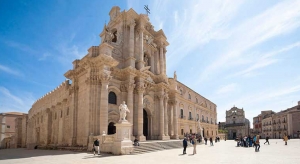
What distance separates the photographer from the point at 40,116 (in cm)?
3350

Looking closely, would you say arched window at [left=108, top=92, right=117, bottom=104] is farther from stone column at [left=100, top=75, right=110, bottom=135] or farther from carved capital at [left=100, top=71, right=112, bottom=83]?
carved capital at [left=100, top=71, right=112, bottom=83]

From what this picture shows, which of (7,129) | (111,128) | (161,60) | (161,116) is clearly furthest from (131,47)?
(7,129)

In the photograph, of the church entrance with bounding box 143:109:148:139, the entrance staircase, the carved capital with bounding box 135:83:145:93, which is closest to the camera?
the entrance staircase

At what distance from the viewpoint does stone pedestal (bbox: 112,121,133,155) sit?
14.5 metres

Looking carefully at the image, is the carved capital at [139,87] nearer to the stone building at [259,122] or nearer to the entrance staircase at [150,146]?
the entrance staircase at [150,146]

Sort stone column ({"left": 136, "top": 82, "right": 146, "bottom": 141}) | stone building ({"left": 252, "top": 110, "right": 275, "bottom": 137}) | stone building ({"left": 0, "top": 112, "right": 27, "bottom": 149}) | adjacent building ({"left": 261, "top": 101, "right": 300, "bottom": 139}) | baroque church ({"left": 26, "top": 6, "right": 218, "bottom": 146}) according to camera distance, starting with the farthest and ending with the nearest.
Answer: stone building ({"left": 252, "top": 110, "right": 275, "bottom": 137})
adjacent building ({"left": 261, "top": 101, "right": 300, "bottom": 139})
stone building ({"left": 0, "top": 112, "right": 27, "bottom": 149})
stone column ({"left": 136, "top": 82, "right": 146, "bottom": 141})
baroque church ({"left": 26, "top": 6, "right": 218, "bottom": 146})

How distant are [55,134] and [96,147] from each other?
46.9 ft

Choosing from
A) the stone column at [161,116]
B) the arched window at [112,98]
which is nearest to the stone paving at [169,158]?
the arched window at [112,98]

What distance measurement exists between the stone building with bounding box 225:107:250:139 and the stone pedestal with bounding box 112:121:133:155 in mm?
63018

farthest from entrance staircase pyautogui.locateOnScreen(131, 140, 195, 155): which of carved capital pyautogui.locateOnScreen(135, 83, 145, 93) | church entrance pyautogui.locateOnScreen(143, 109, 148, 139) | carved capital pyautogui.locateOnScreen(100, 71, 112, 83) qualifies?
carved capital pyautogui.locateOnScreen(100, 71, 112, 83)

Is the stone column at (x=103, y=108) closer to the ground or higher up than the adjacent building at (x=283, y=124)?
higher up

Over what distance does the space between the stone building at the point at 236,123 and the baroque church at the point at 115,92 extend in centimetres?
4913

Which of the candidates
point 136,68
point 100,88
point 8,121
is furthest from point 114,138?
point 8,121

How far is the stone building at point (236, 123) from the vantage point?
70.7m
